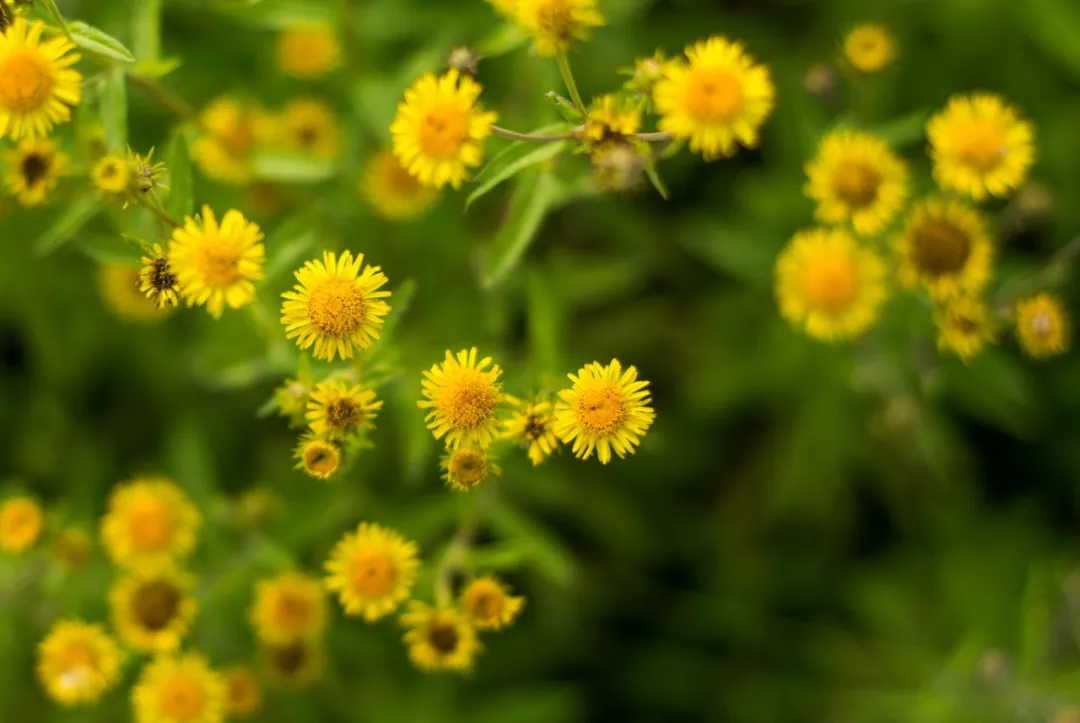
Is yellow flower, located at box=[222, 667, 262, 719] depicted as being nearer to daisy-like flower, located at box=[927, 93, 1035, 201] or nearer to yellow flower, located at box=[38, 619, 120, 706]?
yellow flower, located at box=[38, 619, 120, 706]

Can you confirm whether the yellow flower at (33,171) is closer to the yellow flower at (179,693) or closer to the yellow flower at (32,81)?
the yellow flower at (32,81)

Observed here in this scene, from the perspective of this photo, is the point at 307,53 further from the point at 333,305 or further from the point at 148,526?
the point at 333,305

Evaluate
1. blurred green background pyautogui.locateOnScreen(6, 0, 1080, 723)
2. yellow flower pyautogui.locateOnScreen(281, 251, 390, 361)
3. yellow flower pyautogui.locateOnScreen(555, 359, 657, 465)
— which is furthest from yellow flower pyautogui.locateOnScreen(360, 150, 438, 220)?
yellow flower pyautogui.locateOnScreen(555, 359, 657, 465)

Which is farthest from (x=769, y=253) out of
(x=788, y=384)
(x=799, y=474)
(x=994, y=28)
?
(x=994, y=28)

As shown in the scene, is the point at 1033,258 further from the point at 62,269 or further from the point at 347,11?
the point at 62,269

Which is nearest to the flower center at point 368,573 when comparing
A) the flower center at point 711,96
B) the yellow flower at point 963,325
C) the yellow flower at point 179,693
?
the yellow flower at point 179,693
